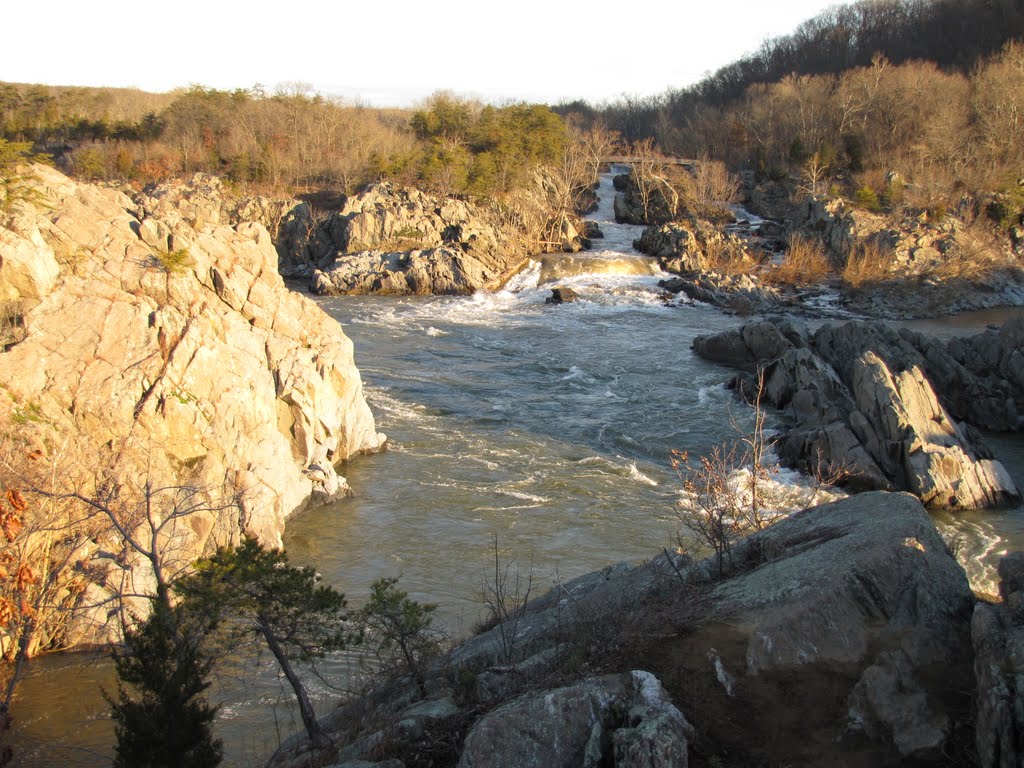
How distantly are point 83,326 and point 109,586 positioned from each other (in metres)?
5.97

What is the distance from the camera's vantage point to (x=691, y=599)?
8.09m

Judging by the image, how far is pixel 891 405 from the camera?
19.1m

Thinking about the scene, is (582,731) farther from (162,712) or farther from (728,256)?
(728,256)

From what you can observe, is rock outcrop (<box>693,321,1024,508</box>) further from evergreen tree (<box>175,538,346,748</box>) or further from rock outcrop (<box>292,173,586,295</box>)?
rock outcrop (<box>292,173,586,295</box>)

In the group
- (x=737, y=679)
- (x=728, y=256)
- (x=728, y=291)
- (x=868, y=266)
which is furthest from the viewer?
(x=728, y=256)

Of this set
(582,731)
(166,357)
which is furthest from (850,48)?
(582,731)

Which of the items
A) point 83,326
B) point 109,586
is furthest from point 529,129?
point 109,586

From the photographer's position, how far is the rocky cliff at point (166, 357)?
13562 millimetres

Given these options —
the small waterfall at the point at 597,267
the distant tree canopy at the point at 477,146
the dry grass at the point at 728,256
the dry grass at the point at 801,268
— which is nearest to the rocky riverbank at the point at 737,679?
the dry grass at the point at 801,268

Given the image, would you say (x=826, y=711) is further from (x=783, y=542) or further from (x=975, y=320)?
(x=975, y=320)

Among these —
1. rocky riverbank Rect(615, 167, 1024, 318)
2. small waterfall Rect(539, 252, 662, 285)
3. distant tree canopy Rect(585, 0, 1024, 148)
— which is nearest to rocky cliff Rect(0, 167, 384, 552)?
rocky riverbank Rect(615, 167, 1024, 318)

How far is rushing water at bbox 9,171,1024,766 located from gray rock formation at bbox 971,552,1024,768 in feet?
25.1

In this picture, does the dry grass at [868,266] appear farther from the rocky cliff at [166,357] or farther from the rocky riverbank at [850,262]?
the rocky cliff at [166,357]

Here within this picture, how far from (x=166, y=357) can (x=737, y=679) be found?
40.3 feet
